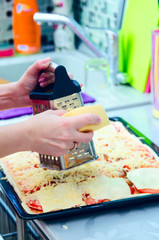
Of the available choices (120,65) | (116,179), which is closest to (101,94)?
(120,65)

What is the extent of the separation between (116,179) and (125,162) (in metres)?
0.11

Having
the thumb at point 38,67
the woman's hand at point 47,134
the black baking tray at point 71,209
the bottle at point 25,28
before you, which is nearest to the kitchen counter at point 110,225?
the black baking tray at point 71,209

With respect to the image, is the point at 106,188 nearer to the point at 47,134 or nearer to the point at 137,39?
the point at 47,134

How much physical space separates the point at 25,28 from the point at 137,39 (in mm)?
771

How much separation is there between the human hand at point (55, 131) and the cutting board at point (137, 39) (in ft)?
2.82

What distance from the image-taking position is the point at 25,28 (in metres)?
A: 2.32

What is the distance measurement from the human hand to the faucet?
0.93 meters

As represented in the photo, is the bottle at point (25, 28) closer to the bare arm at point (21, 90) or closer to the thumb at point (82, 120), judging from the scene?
the bare arm at point (21, 90)

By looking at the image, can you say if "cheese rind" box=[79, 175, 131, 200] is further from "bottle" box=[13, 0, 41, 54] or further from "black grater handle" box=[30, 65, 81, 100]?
"bottle" box=[13, 0, 41, 54]

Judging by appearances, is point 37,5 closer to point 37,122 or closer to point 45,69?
point 45,69

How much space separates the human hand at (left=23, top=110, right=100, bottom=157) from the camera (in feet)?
3.07

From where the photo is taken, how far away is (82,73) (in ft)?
7.21

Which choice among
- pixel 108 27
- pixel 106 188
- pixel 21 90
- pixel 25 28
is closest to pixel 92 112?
pixel 106 188

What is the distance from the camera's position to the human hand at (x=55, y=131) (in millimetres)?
935
